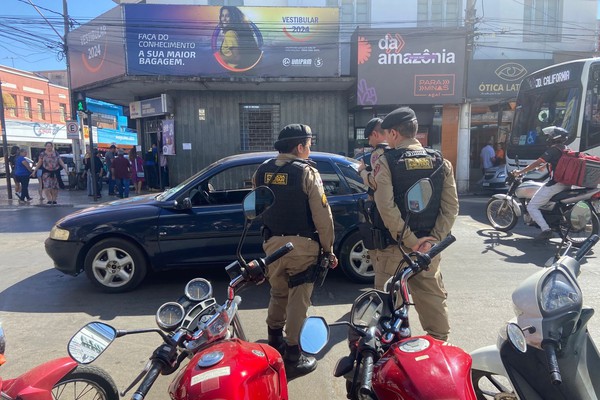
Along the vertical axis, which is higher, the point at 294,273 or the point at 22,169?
the point at 22,169

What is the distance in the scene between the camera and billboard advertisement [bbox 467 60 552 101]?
14180 millimetres

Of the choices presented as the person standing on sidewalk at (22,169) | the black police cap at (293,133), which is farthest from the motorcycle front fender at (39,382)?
the person standing on sidewalk at (22,169)

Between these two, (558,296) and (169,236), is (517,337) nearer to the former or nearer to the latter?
(558,296)

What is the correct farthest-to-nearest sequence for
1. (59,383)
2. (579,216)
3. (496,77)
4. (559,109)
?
(496,77) → (559,109) → (579,216) → (59,383)

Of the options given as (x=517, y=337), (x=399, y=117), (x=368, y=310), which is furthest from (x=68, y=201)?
(x=517, y=337)

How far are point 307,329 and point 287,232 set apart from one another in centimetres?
135

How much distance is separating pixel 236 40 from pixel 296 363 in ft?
42.1

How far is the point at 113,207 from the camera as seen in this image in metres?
5.09

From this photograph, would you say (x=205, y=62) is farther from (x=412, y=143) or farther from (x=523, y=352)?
(x=523, y=352)

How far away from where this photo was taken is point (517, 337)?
5.80 ft

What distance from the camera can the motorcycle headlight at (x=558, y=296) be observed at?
1.78 metres

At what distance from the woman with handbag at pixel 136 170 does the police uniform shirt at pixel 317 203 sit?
12.5 m

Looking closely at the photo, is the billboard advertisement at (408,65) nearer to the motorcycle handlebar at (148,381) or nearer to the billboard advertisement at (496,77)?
the billboard advertisement at (496,77)

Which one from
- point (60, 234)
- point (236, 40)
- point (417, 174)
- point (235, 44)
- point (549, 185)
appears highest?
point (236, 40)
